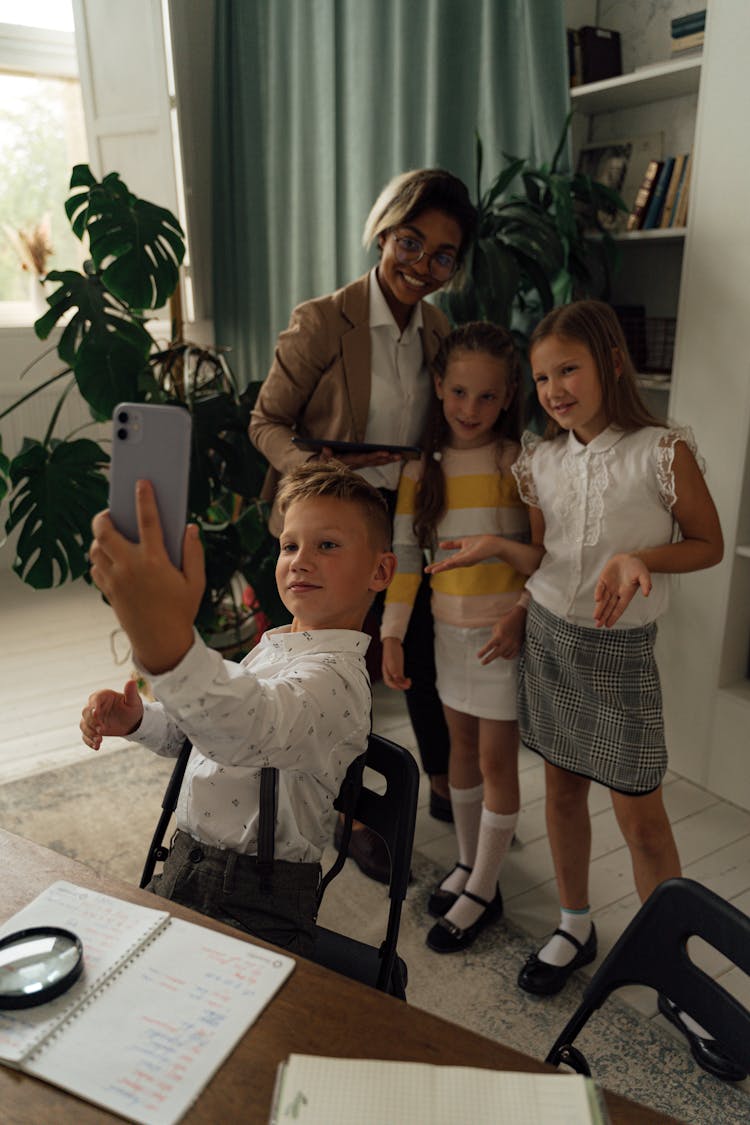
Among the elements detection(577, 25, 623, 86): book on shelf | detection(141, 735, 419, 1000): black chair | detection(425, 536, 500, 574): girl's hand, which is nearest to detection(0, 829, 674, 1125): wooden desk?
detection(141, 735, 419, 1000): black chair

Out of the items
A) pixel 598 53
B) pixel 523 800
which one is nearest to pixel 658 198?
pixel 598 53

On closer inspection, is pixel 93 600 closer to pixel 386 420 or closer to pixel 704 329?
pixel 386 420

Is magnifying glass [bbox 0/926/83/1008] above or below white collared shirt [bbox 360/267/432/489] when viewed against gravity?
below

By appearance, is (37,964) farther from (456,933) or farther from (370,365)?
(370,365)

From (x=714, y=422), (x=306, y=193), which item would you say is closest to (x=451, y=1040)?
(x=714, y=422)

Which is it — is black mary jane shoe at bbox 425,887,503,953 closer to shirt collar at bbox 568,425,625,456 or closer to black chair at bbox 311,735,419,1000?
black chair at bbox 311,735,419,1000

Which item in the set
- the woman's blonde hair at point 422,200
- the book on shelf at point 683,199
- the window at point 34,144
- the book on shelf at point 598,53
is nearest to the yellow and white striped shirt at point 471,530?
the woman's blonde hair at point 422,200

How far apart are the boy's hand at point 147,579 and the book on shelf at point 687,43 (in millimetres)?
2331

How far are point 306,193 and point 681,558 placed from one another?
2.40 meters

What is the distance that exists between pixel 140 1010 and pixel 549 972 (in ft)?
4.01

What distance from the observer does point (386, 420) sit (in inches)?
77.8

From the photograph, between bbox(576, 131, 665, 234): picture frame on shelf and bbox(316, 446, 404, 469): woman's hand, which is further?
bbox(576, 131, 665, 234): picture frame on shelf

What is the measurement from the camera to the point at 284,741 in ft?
3.00

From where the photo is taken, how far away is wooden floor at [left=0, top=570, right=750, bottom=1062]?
6.55 ft
